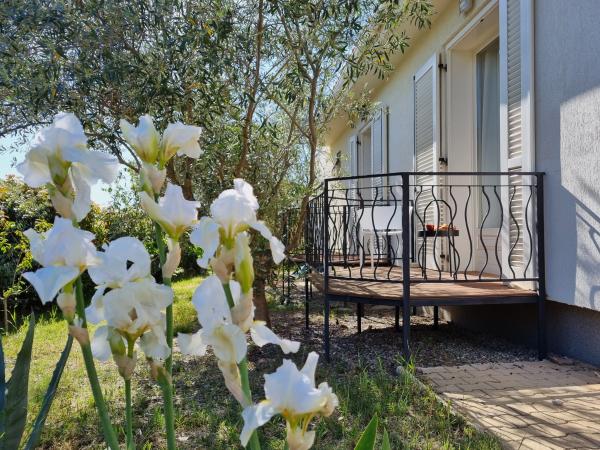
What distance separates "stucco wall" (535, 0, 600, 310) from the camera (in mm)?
3270

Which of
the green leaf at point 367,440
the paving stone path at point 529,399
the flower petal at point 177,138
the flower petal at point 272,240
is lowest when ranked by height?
the paving stone path at point 529,399

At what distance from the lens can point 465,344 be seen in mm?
4379

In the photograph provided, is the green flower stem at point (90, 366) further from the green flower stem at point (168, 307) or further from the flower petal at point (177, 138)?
the flower petal at point (177, 138)

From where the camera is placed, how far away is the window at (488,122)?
5.20 meters

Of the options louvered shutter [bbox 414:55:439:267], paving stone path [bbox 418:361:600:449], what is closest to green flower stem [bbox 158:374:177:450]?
paving stone path [bbox 418:361:600:449]

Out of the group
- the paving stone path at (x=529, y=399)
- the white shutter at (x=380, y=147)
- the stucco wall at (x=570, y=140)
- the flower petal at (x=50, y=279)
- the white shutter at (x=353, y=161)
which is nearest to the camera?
the flower petal at (x=50, y=279)

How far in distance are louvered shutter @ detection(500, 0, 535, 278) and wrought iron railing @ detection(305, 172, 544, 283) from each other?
13 mm

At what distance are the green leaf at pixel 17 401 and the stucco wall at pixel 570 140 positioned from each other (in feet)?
10.9

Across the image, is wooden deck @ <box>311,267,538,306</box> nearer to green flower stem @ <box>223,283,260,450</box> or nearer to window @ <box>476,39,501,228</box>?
window @ <box>476,39,501,228</box>

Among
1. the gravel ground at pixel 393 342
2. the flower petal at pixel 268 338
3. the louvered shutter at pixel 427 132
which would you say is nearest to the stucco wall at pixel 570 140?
the gravel ground at pixel 393 342

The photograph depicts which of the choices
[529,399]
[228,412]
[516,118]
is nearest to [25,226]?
[228,412]

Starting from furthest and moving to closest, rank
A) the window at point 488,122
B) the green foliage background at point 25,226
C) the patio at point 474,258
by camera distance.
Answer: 1. the green foliage background at point 25,226
2. the window at point 488,122
3. the patio at point 474,258

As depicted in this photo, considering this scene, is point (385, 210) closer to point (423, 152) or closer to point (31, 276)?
point (423, 152)

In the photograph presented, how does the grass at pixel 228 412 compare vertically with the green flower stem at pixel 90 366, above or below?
below
